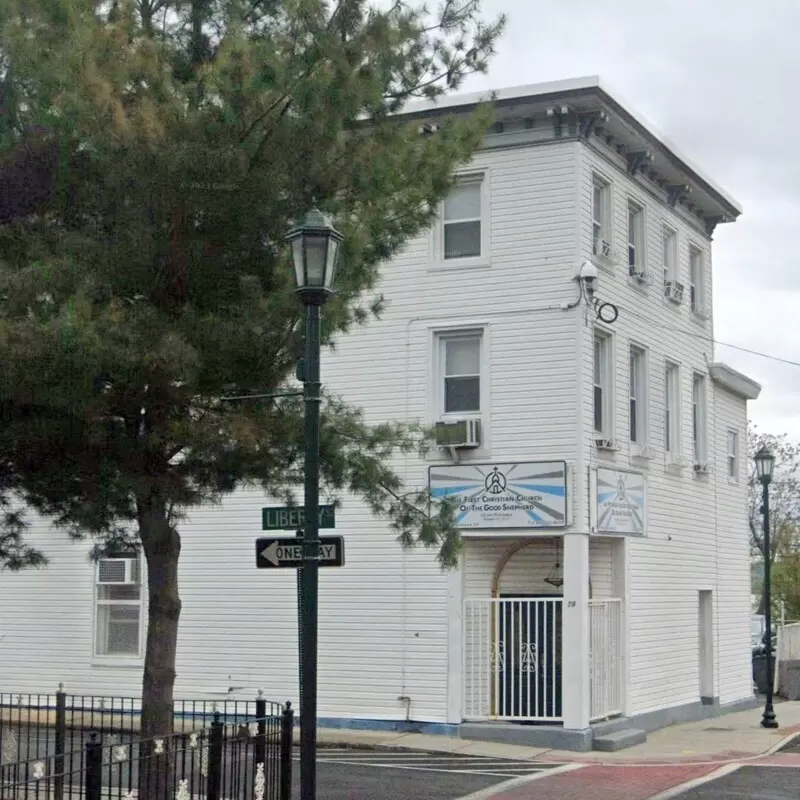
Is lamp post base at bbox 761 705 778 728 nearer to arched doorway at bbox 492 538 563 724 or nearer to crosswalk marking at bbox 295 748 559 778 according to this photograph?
arched doorway at bbox 492 538 563 724

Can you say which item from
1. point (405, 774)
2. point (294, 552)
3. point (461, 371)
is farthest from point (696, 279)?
point (294, 552)

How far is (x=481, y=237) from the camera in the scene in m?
22.2

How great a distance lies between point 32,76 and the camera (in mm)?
12414

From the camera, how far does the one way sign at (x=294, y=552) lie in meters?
11.3

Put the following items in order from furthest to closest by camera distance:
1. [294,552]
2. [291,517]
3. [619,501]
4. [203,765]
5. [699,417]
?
[699,417] < [619,501] < [203,765] < [291,517] < [294,552]

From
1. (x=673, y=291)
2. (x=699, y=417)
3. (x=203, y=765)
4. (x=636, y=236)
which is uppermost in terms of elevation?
(x=636, y=236)

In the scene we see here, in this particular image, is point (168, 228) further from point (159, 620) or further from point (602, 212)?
point (602, 212)

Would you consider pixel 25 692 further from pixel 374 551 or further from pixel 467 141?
pixel 467 141

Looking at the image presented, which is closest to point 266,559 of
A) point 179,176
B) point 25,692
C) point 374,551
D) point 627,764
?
point 179,176

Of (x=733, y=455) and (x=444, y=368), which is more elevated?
(x=444, y=368)

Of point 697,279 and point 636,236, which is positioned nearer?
point 636,236

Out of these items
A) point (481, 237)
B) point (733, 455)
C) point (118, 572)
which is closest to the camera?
point (481, 237)

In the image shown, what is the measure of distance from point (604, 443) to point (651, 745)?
4616mm

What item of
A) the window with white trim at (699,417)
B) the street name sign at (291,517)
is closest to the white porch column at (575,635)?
the window with white trim at (699,417)
